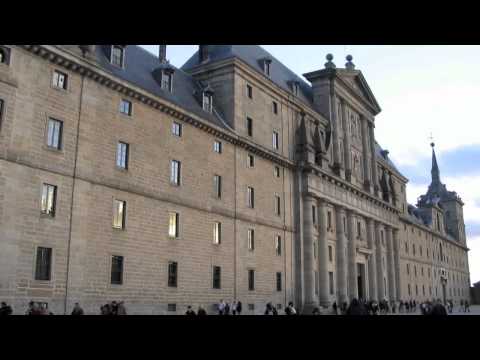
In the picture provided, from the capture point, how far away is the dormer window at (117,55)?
31.0m

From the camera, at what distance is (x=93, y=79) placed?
27.3 m

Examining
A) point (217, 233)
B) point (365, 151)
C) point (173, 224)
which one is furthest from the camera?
point (365, 151)

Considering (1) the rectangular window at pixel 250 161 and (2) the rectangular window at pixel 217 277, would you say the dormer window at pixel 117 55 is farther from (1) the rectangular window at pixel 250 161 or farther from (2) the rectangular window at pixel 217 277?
(2) the rectangular window at pixel 217 277

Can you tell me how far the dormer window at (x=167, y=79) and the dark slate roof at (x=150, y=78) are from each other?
504mm

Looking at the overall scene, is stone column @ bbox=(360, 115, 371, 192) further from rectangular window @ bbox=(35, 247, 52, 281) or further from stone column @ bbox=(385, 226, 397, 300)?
rectangular window @ bbox=(35, 247, 52, 281)

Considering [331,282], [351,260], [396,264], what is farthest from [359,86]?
[331,282]

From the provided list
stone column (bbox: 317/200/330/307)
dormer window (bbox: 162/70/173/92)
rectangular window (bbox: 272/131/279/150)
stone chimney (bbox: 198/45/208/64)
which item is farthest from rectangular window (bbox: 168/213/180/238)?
stone column (bbox: 317/200/330/307)

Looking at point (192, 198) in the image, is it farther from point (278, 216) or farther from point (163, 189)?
point (278, 216)

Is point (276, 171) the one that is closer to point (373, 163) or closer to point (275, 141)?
point (275, 141)

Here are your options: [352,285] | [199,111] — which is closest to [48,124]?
[199,111]

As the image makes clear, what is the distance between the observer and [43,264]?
75.9 ft

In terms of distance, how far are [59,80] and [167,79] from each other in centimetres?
1083

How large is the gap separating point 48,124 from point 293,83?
101 ft

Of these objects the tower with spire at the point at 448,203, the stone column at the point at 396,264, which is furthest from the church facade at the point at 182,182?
the tower with spire at the point at 448,203
